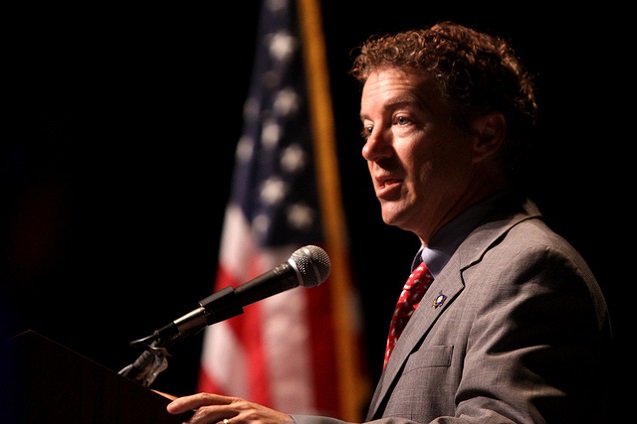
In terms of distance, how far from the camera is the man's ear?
2.13 meters

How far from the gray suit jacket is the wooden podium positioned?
1.23ft

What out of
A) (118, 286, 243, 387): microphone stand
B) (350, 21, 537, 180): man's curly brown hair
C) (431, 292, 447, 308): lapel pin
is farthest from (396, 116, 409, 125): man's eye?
(118, 286, 243, 387): microphone stand

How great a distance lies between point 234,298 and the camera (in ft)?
5.11

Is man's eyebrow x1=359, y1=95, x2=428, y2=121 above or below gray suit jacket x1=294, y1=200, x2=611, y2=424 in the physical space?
above

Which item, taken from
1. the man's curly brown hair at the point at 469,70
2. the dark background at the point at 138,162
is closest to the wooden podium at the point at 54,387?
the man's curly brown hair at the point at 469,70

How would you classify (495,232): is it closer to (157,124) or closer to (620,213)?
(620,213)

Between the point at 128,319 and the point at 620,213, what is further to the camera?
the point at 128,319

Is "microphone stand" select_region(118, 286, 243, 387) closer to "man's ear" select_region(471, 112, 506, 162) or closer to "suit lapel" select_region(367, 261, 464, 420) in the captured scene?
"suit lapel" select_region(367, 261, 464, 420)

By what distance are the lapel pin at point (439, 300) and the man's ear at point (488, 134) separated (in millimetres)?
496

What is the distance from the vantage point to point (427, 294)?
188cm

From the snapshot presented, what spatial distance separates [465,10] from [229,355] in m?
1.90

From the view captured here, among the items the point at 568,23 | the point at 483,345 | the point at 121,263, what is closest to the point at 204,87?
the point at 121,263

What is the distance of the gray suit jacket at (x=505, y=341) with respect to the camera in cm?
144

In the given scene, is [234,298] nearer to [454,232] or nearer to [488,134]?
[454,232]
